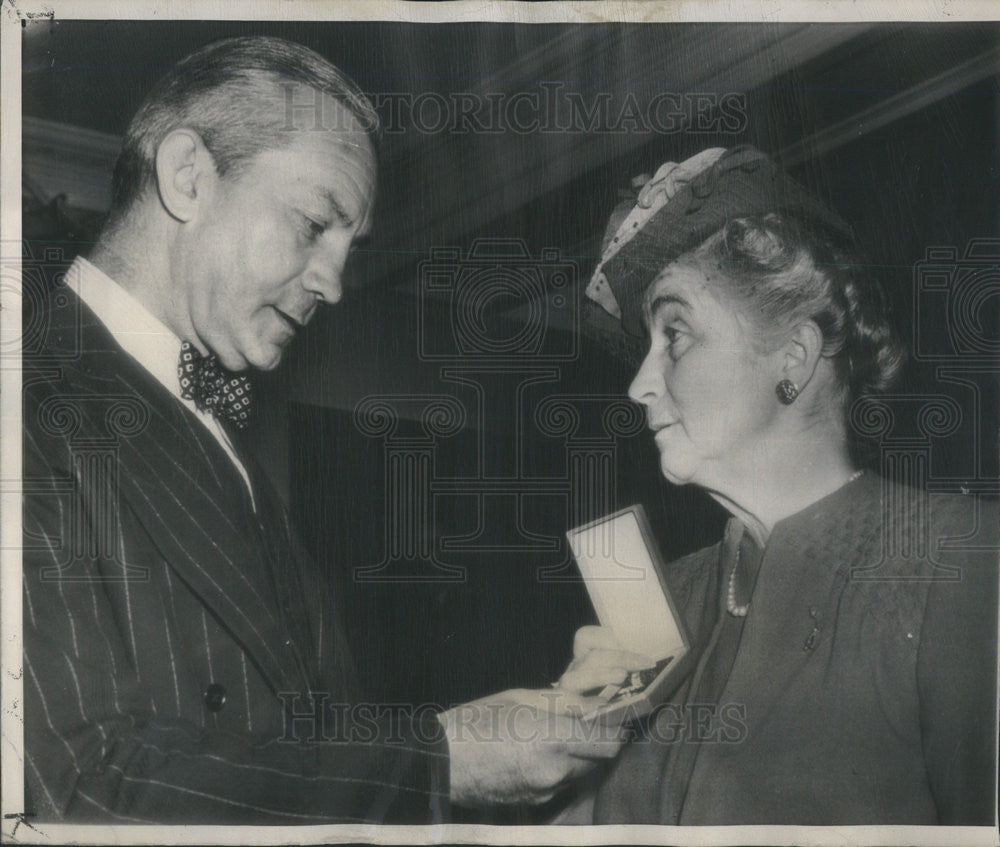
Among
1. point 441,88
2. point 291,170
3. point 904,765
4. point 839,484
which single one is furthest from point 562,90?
point 904,765

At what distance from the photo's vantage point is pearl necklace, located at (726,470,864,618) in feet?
7.38

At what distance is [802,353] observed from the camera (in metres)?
2.25

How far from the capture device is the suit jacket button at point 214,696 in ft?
7.13

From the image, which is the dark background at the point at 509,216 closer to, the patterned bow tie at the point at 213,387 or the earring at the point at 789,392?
the patterned bow tie at the point at 213,387

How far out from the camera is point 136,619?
85.3 inches

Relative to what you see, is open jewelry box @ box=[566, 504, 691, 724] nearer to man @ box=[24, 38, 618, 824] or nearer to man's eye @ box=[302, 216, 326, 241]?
man @ box=[24, 38, 618, 824]

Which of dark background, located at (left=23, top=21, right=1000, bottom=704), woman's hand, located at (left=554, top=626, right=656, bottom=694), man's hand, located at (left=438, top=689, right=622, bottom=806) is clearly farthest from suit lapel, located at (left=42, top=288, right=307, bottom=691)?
woman's hand, located at (left=554, top=626, right=656, bottom=694)

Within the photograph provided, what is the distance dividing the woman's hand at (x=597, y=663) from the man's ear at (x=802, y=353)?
0.67 metres

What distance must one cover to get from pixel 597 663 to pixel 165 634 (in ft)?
2.93

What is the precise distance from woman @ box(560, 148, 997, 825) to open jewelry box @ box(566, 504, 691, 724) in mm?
33

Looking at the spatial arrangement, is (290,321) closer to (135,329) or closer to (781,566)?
(135,329)

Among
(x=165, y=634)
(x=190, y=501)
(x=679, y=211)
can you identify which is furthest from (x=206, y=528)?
(x=679, y=211)

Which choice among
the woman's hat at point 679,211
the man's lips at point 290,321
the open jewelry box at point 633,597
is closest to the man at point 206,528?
the man's lips at point 290,321

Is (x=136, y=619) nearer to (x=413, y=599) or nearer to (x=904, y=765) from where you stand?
(x=413, y=599)
